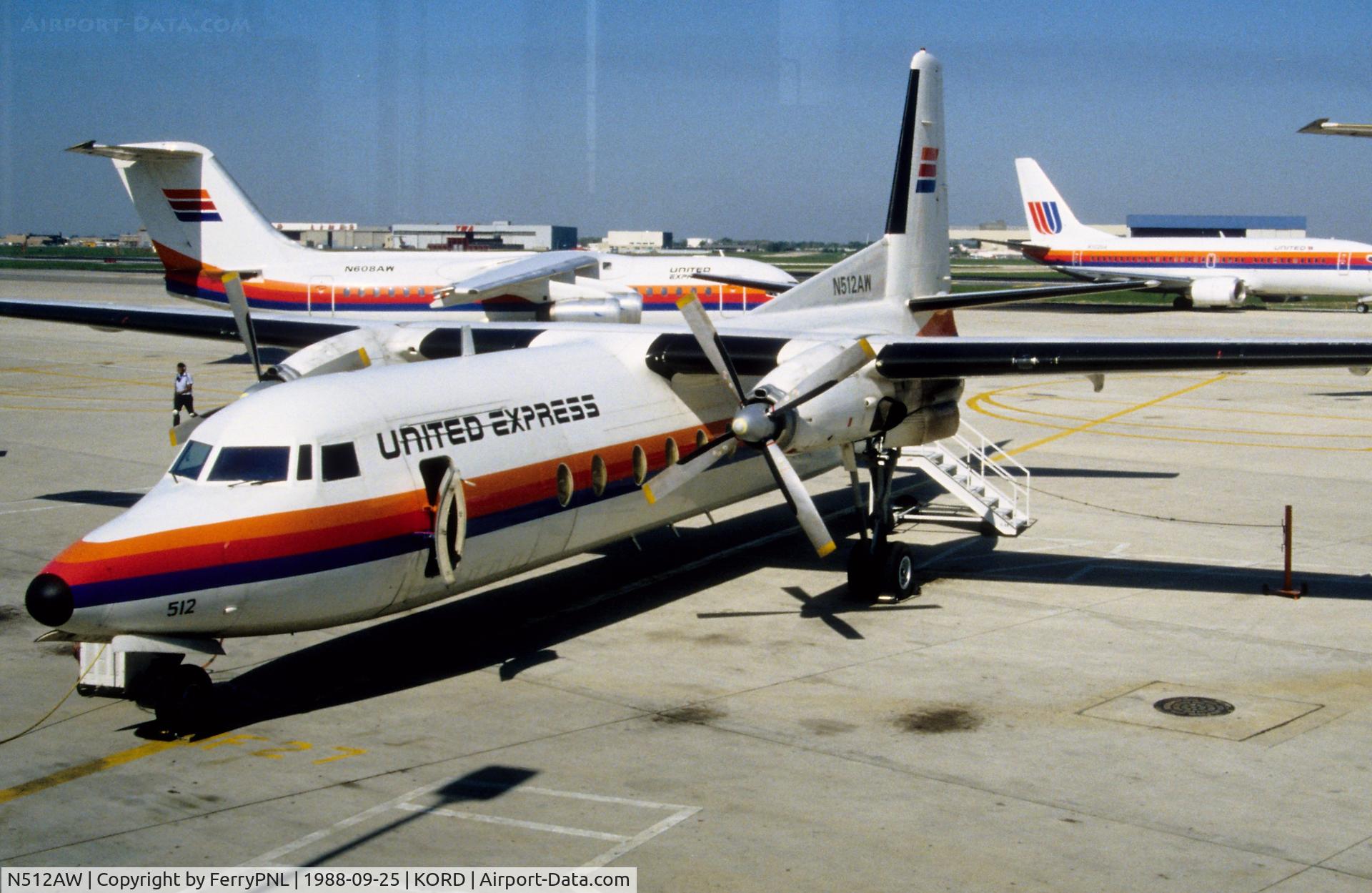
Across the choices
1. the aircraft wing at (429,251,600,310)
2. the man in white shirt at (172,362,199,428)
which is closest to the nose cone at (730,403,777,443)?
the man in white shirt at (172,362,199,428)

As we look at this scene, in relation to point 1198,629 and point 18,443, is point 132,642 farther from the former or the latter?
point 18,443

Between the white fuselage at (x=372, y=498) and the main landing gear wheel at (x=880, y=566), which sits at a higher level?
the white fuselage at (x=372, y=498)

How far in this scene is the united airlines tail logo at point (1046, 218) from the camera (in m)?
81.2

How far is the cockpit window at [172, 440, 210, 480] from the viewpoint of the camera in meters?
13.0

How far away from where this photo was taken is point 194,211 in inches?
1608

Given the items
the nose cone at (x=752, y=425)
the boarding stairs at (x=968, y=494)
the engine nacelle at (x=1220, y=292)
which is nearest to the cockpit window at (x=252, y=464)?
the nose cone at (x=752, y=425)

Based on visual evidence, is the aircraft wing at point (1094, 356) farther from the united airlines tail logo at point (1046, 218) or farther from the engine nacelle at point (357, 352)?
the united airlines tail logo at point (1046, 218)

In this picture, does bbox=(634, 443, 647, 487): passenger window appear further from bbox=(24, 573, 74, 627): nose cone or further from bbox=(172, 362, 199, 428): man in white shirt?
bbox=(172, 362, 199, 428): man in white shirt

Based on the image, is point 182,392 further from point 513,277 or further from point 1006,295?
point 1006,295

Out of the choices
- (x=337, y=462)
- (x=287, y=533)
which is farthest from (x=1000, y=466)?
(x=287, y=533)

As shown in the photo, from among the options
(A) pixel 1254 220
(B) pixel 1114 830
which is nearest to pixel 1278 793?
(B) pixel 1114 830

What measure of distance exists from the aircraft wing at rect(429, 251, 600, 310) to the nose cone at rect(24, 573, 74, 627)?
94.1ft

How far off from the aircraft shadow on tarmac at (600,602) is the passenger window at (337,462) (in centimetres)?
252

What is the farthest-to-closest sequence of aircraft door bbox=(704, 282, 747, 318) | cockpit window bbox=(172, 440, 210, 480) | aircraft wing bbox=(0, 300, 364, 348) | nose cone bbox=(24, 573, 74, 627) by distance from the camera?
aircraft door bbox=(704, 282, 747, 318) < aircraft wing bbox=(0, 300, 364, 348) < cockpit window bbox=(172, 440, 210, 480) < nose cone bbox=(24, 573, 74, 627)
